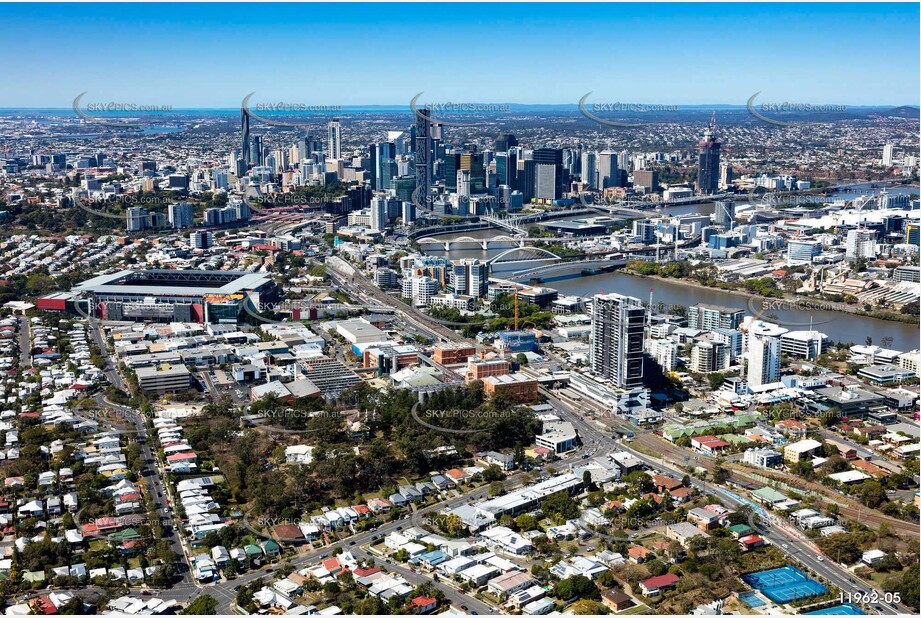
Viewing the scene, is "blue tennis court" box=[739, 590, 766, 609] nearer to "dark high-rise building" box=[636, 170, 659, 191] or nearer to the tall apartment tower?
the tall apartment tower

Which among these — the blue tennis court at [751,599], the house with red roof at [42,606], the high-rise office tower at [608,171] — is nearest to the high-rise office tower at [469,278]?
the blue tennis court at [751,599]

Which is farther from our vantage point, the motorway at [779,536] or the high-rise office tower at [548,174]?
the high-rise office tower at [548,174]

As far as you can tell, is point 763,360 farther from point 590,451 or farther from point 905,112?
point 905,112

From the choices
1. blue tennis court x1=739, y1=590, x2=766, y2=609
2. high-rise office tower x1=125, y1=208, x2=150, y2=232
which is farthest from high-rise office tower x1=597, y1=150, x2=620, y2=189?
blue tennis court x1=739, y1=590, x2=766, y2=609

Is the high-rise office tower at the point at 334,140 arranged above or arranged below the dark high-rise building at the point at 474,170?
above

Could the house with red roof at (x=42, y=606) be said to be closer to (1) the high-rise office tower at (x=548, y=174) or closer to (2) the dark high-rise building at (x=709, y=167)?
(1) the high-rise office tower at (x=548, y=174)

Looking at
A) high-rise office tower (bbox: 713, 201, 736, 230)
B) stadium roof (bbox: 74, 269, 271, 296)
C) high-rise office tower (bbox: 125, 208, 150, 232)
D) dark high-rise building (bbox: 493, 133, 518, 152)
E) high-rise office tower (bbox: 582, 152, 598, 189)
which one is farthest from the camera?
high-rise office tower (bbox: 582, 152, 598, 189)

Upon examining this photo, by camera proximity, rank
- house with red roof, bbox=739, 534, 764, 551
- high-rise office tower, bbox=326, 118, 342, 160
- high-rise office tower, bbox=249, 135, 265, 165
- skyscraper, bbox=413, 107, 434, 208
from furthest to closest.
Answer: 1. high-rise office tower, bbox=326, 118, 342, 160
2. high-rise office tower, bbox=249, 135, 265, 165
3. skyscraper, bbox=413, 107, 434, 208
4. house with red roof, bbox=739, 534, 764, 551
